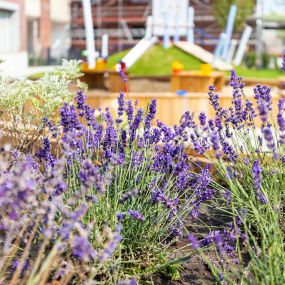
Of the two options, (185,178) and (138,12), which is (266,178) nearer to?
(185,178)

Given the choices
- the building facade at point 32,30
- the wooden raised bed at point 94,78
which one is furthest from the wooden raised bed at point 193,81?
the building facade at point 32,30

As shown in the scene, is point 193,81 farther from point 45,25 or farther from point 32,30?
point 32,30

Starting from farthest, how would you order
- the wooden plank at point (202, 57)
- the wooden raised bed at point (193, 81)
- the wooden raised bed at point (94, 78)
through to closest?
the wooden plank at point (202, 57) → the wooden raised bed at point (94, 78) → the wooden raised bed at point (193, 81)


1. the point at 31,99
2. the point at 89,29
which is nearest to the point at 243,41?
the point at 89,29

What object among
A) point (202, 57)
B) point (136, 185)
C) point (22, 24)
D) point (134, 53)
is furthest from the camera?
point (22, 24)

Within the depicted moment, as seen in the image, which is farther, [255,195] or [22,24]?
[22,24]

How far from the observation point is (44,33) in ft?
110

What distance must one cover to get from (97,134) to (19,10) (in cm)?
2471

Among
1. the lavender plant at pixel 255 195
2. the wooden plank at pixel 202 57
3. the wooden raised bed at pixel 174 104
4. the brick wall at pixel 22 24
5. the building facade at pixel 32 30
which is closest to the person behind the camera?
the lavender plant at pixel 255 195

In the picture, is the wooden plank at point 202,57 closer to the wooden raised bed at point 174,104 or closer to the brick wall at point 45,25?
the wooden raised bed at point 174,104

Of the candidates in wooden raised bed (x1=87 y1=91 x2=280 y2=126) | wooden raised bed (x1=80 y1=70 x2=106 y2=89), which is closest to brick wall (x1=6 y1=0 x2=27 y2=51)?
wooden raised bed (x1=80 y1=70 x2=106 y2=89)

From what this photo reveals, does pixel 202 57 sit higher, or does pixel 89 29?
pixel 89 29

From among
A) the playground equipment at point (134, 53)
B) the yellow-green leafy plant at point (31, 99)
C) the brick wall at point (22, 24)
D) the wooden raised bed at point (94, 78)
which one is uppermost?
the brick wall at point (22, 24)

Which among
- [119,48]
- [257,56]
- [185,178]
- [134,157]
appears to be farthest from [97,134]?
[119,48]
